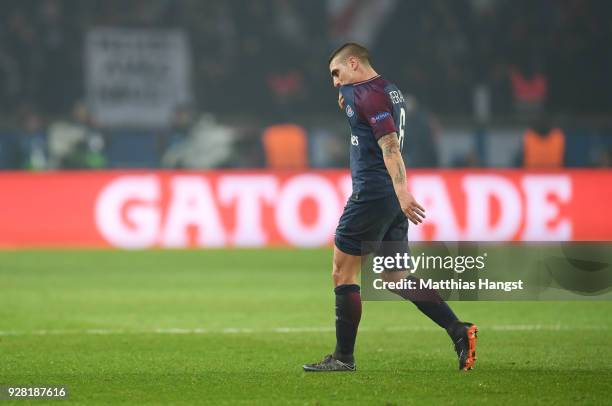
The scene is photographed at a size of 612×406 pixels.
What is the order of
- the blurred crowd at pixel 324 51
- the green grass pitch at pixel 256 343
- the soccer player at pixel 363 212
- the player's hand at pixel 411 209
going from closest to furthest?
the green grass pitch at pixel 256 343, the player's hand at pixel 411 209, the soccer player at pixel 363 212, the blurred crowd at pixel 324 51

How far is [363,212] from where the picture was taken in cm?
737

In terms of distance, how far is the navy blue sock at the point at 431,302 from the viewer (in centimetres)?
746

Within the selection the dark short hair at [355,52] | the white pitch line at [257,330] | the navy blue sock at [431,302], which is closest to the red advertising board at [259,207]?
the white pitch line at [257,330]

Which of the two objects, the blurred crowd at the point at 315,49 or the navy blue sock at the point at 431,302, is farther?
the blurred crowd at the point at 315,49

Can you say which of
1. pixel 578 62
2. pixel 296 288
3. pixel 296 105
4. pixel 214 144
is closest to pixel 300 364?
pixel 296 288

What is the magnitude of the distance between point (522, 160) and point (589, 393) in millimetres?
14862

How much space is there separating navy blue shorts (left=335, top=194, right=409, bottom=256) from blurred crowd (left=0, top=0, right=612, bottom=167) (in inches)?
623

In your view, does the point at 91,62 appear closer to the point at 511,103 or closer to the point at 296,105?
the point at 296,105

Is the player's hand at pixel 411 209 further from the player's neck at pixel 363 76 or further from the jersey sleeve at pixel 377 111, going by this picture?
the player's neck at pixel 363 76

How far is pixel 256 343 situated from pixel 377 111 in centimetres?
250

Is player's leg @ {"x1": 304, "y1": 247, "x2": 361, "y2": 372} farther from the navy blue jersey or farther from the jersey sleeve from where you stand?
the jersey sleeve

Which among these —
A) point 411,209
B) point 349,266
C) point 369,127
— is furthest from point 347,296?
point 369,127

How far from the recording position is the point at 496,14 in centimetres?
2706

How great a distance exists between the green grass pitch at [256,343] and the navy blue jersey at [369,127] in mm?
1115
